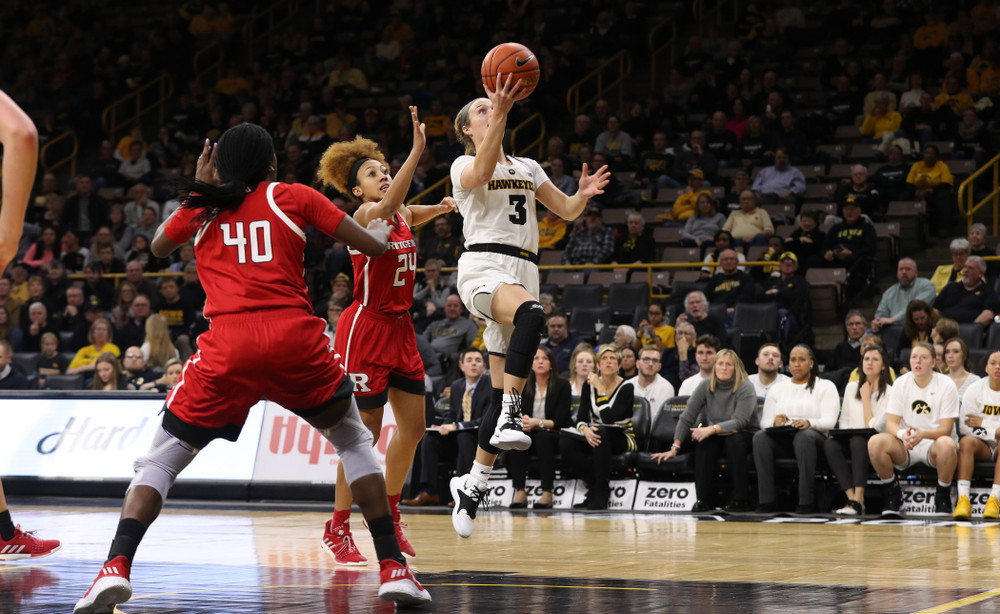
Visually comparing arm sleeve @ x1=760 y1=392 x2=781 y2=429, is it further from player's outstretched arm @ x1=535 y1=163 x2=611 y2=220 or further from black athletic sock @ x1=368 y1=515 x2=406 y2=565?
black athletic sock @ x1=368 y1=515 x2=406 y2=565

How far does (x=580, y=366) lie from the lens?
12.2 meters

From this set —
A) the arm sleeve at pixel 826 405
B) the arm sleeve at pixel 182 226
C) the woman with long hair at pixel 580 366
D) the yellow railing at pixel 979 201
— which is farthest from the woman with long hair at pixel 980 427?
the arm sleeve at pixel 182 226

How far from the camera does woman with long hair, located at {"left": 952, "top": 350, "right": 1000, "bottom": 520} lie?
10227mm

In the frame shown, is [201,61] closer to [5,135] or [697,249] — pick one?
[697,249]

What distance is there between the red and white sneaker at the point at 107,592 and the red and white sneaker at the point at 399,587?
100 cm

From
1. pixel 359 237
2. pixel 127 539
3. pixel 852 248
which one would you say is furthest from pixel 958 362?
pixel 127 539

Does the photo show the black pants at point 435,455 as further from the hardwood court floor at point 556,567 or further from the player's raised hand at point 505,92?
the player's raised hand at point 505,92

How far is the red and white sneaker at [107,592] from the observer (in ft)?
15.0

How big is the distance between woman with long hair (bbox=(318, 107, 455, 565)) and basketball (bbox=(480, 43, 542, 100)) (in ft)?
1.95

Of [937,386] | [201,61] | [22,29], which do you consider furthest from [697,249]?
[22,29]

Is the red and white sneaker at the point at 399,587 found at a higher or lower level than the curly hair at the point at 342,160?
lower

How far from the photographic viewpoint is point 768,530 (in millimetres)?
9078

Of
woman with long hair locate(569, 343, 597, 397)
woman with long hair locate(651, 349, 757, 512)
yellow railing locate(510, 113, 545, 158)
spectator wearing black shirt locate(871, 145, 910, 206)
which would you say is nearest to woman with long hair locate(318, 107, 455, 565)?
woman with long hair locate(651, 349, 757, 512)

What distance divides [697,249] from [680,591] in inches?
414
